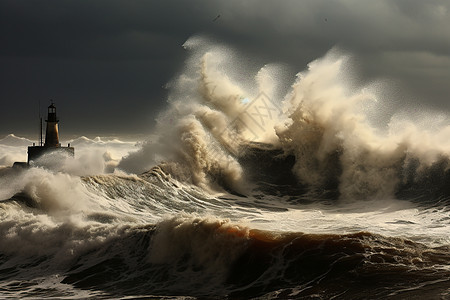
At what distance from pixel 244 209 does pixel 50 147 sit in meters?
12.4

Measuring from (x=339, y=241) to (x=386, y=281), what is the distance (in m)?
1.89

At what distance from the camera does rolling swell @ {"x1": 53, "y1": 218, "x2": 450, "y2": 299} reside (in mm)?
10742

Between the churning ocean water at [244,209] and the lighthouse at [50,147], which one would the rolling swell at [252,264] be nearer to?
the churning ocean water at [244,209]

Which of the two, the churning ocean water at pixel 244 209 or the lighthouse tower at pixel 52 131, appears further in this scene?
the lighthouse tower at pixel 52 131

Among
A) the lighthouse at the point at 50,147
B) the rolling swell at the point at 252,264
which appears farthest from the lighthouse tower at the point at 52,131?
the rolling swell at the point at 252,264

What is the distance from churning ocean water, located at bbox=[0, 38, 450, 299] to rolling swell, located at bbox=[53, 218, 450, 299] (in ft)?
0.11

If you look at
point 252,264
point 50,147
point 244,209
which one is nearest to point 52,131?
point 50,147

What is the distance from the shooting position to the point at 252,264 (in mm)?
12039

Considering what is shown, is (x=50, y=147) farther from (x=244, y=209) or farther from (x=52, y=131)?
(x=244, y=209)

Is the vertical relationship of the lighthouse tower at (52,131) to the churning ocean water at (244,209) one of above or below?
above

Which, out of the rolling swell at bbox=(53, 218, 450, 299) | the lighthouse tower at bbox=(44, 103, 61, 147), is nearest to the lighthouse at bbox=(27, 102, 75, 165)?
the lighthouse tower at bbox=(44, 103, 61, 147)

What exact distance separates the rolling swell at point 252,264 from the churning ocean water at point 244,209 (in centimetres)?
3

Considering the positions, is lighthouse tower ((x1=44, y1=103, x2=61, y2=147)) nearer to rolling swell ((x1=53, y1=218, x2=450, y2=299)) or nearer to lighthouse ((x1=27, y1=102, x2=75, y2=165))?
lighthouse ((x1=27, y1=102, x2=75, y2=165))

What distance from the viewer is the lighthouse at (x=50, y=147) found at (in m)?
30.1
